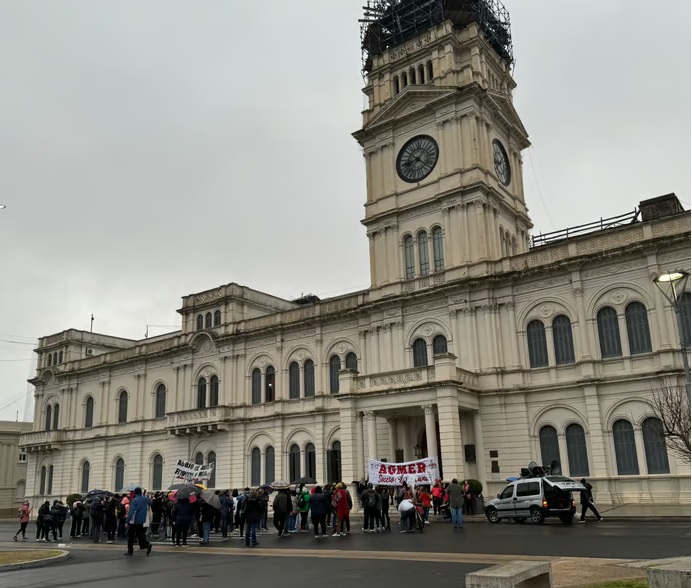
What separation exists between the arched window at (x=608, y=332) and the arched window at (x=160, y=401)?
34935 millimetres

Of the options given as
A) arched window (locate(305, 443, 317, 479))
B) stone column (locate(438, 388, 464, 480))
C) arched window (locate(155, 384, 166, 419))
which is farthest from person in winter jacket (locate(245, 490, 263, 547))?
arched window (locate(155, 384, 166, 419))

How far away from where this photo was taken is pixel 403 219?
4359 cm

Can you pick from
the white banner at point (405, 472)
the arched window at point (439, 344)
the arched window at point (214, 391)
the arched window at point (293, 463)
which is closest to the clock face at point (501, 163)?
the arched window at point (439, 344)

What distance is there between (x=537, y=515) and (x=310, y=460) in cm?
2289

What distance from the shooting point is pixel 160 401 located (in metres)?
55.8

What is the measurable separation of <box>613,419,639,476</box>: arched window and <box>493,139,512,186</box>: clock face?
1804cm

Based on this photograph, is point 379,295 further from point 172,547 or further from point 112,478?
point 112,478

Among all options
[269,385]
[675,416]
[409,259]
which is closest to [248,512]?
[675,416]

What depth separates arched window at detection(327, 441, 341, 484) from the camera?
43719 mm

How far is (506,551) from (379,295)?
92.0 feet

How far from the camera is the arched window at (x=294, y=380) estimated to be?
47.2 m

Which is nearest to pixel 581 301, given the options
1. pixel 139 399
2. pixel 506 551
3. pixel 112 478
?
pixel 506 551

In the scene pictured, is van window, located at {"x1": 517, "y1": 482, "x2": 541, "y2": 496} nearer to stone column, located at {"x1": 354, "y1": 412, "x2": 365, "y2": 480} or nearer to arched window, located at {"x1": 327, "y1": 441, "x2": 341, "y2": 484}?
stone column, located at {"x1": 354, "y1": 412, "x2": 365, "y2": 480}

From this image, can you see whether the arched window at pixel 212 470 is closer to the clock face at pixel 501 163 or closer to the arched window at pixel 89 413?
the arched window at pixel 89 413
